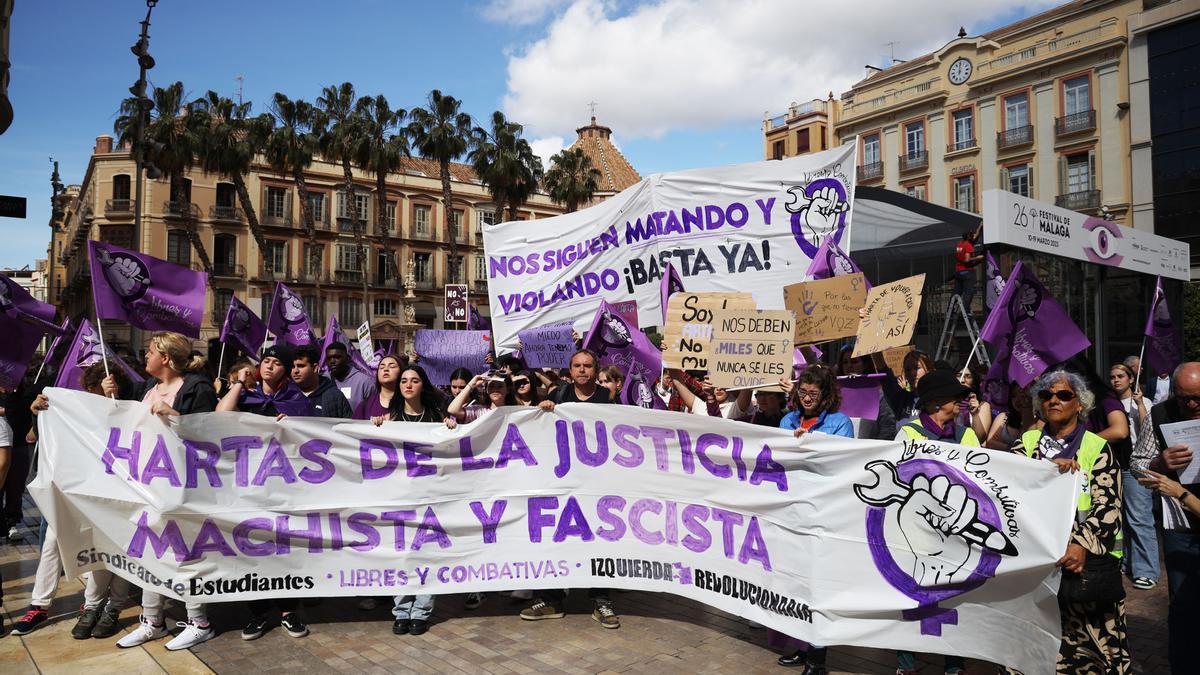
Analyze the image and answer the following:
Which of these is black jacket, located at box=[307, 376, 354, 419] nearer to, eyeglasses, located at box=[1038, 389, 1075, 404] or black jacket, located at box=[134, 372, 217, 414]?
black jacket, located at box=[134, 372, 217, 414]

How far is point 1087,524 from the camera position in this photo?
3.73 metres

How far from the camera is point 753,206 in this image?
7988mm

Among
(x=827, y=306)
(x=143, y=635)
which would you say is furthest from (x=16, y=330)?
(x=827, y=306)

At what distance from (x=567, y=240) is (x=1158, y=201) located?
31339 millimetres

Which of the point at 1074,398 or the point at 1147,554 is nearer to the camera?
the point at 1074,398

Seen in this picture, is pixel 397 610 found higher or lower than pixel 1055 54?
lower

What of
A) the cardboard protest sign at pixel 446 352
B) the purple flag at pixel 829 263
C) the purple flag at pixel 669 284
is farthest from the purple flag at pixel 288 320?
the purple flag at pixel 829 263

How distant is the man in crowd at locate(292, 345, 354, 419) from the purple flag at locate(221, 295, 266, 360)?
534 cm

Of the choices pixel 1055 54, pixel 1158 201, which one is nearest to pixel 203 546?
pixel 1158 201

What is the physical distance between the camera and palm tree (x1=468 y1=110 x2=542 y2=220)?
39.1 metres

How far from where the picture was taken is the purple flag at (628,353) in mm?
7137

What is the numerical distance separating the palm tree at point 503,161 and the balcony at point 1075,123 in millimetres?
23417

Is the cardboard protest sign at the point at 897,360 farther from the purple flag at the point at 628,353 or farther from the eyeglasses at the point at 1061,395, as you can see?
the eyeglasses at the point at 1061,395

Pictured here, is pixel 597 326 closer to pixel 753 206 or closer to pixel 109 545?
pixel 753 206
